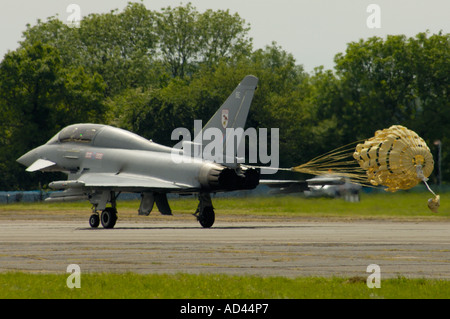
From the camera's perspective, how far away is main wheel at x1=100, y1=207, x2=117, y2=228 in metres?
35.5

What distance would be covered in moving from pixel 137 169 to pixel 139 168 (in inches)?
4.0

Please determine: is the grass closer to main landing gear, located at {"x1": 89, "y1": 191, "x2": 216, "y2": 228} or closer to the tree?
main landing gear, located at {"x1": 89, "y1": 191, "x2": 216, "y2": 228}

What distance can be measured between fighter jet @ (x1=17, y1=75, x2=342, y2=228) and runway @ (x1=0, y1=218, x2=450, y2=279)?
11.5 feet

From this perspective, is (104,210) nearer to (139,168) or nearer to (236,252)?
(139,168)

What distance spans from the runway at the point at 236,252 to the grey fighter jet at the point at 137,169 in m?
3.52

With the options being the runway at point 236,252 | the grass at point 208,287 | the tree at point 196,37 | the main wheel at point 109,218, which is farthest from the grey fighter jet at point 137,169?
the tree at point 196,37

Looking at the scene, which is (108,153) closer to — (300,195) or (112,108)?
(300,195)

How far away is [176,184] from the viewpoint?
1359 inches

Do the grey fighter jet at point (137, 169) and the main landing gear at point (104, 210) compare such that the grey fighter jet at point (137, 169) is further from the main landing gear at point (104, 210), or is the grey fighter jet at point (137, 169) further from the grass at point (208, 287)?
the grass at point (208, 287)

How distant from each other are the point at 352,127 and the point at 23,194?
35.5m

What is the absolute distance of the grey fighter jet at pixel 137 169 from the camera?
3397cm

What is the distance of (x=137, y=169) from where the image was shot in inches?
1427

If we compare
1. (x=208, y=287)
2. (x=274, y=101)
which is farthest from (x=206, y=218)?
(x=274, y=101)
